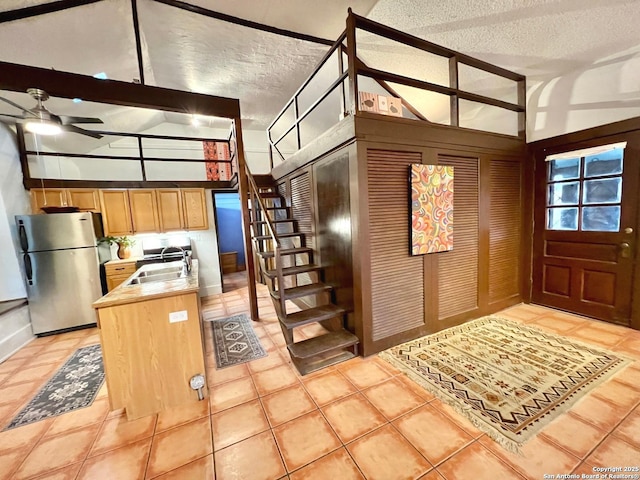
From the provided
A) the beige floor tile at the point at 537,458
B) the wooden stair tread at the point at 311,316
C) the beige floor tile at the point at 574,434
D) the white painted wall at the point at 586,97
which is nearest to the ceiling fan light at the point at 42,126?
the wooden stair tread at the point at 311,316

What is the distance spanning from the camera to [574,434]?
1518 millimetres

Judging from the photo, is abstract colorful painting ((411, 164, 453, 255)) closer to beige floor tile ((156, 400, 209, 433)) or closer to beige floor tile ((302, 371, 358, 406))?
beige floor tile ((302, 371, 358, 406))

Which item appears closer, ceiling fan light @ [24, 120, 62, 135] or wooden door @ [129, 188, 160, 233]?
ceiling fan light @ [24, 120, 62, 135]

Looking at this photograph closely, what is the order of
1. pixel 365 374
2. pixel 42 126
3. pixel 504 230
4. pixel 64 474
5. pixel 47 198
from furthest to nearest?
pixel 47 198 → pixel 504 230 → pixel 42 126 → pixel 365 374 → pixel 64 474

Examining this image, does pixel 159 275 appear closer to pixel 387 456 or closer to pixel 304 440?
pixel 304 440

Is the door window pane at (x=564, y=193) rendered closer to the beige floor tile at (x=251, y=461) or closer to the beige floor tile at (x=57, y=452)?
the beige floor tile at (x=251, y=461)

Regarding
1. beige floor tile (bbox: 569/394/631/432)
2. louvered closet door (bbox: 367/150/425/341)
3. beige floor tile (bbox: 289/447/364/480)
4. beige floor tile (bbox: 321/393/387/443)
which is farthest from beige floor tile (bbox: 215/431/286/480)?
beige floor tile (bbox: 569/394/631/432)

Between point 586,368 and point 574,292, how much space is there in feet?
4.63

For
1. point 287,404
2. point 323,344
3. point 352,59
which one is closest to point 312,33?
point 352,59

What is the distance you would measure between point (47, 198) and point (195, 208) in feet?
6.60

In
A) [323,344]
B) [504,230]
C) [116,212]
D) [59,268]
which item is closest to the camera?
[323,344]

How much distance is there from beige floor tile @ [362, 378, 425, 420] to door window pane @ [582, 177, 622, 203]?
120 inches

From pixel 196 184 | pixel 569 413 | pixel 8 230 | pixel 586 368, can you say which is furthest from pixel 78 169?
pixel 586 368

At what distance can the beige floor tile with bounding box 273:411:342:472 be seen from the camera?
1469 mm
